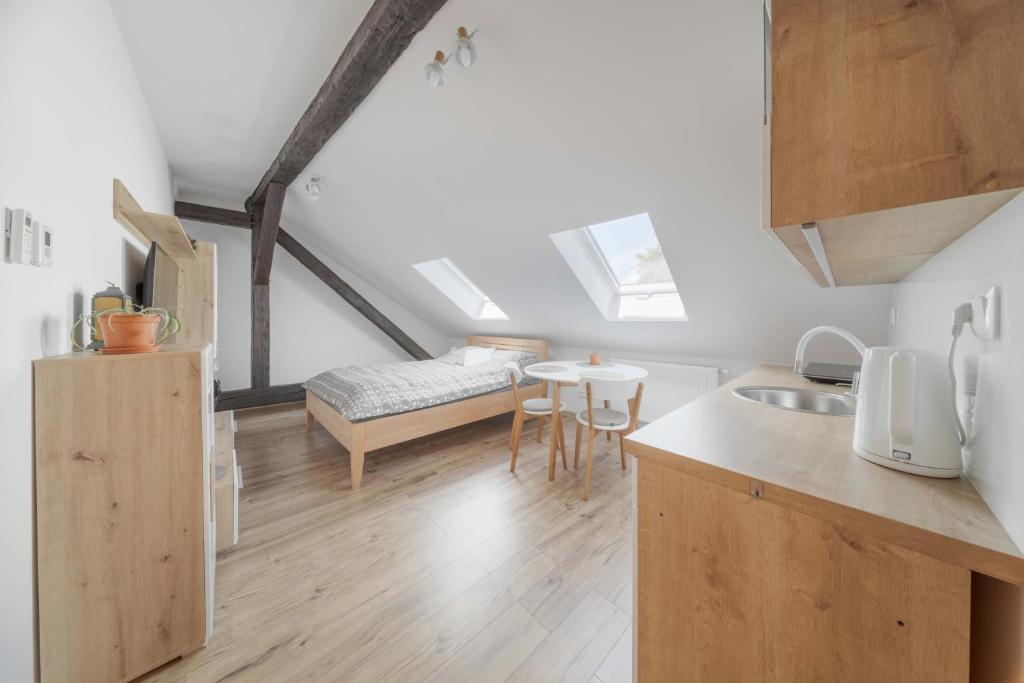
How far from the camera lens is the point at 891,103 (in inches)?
24.8

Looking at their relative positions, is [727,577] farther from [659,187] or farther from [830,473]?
[659,187]

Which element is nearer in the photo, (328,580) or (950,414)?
(950,414)

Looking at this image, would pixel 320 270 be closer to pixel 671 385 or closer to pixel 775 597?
pixel 671 385

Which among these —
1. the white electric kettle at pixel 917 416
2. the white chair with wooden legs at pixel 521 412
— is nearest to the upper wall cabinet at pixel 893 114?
the white electric kettle at pixel 917 416

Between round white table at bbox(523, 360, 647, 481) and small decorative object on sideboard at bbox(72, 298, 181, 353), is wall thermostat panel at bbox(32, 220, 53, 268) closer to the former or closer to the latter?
small decorative object on sideboard at bbox(72, 298, 181, 353)

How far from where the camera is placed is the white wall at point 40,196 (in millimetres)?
873

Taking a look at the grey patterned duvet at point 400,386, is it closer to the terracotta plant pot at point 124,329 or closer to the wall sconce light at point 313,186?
the terracotta plant pot at point 124,329

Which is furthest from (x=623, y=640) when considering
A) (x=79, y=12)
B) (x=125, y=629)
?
(x=79, y=12)

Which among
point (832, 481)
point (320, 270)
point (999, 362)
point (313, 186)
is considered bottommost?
point (832, 481)

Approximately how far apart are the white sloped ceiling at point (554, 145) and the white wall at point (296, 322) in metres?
1.00

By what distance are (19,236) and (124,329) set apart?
376mm

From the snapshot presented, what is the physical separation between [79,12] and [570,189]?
2238mm

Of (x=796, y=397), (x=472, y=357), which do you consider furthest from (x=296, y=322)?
(x=796, y=397)

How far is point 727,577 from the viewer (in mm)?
750
